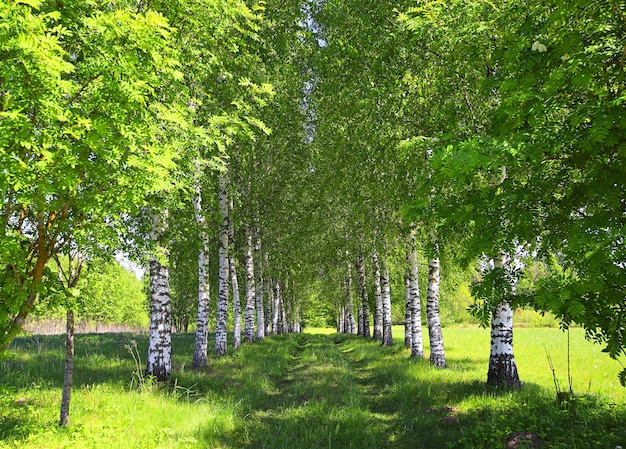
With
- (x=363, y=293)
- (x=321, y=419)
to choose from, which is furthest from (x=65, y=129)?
(x=363, y=293)

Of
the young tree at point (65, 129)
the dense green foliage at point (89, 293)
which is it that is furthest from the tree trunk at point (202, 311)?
the young tree at point (65, 129)

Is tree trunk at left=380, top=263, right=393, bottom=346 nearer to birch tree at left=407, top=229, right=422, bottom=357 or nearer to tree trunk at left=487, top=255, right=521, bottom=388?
birch tree at left=407, top=229, right=422, bottom=357

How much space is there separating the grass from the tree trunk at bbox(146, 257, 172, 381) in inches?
21.5

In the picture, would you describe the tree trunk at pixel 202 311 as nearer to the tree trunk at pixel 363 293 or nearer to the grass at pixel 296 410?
the grass at pixel 296 410

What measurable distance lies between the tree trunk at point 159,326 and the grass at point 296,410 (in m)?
0.55

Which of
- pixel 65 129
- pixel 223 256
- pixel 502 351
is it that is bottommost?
pixel 502 351

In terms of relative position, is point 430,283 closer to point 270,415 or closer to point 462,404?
point 462,404

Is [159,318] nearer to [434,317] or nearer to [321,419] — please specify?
[321,419]

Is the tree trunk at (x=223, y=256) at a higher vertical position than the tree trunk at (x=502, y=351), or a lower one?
higher

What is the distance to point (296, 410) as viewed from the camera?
29.2 feet

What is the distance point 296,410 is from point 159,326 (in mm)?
4459

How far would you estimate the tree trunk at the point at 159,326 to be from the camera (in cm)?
1042

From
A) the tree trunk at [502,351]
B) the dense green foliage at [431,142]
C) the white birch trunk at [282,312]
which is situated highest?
the dense green foliage at [431,142]

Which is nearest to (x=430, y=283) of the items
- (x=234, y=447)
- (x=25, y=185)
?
(x=234, y=447)
